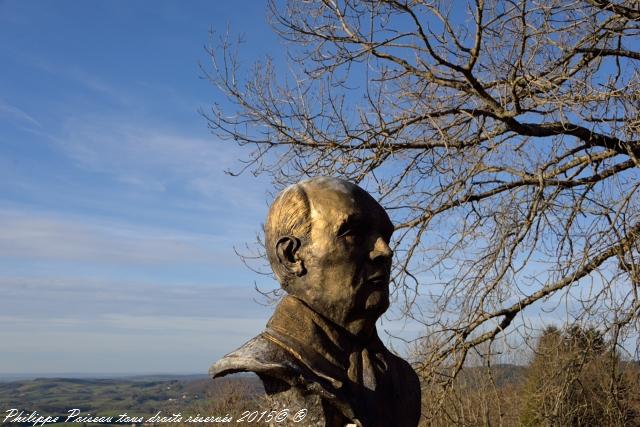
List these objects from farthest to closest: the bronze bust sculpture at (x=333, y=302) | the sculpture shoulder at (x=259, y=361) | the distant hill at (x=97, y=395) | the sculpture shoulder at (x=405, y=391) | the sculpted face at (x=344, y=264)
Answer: the distant hill at (x=97, y=395) → the sculpture shoulder at (x=405, y=391) → the sculpted face at (x=344, y=264) → the bronze bust sculpture at (x=333, y=302) → the sculpture shoulder at (x=259, y=361)

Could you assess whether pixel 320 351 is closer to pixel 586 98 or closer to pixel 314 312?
pixel 314 312

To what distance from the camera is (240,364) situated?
3289 mm

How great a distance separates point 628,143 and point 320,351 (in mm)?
4675

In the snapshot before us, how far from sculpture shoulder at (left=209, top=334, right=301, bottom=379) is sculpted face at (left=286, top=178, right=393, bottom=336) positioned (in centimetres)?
33

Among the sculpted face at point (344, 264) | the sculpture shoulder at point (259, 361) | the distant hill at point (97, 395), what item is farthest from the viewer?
the distant hill at point (97, 395)

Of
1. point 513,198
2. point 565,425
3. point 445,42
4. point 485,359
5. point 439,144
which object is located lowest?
point 565,425

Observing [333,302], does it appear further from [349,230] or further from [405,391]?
[405,391]

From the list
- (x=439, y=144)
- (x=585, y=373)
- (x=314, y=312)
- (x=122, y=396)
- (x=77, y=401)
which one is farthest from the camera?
(x=122, y=396)

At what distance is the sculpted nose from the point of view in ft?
11.5

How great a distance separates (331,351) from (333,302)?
9.8 inches

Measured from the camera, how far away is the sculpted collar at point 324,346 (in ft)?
11.2

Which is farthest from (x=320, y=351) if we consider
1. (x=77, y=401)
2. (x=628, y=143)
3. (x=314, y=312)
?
(x=77, y=401)

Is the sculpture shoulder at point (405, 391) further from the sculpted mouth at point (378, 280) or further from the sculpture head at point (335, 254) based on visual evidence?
the sculpted mouth at point (378, 280)

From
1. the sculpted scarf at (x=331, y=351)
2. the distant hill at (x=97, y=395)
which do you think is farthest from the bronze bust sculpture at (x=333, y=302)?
the distant hill at (x=97, y=395)
